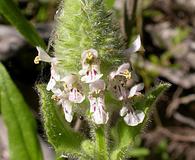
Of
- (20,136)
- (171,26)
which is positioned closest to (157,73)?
(171,26)

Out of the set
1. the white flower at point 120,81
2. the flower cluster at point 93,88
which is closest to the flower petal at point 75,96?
the flower cluster at point 93,88

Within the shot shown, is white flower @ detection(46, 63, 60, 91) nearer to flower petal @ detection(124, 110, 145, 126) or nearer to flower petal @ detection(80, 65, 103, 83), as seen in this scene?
flower petal @ detection(80, 65, 103, 83)

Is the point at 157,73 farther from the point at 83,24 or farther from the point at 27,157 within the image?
the point at 83,24

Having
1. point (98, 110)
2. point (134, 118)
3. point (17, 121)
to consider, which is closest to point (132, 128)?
point (134, 118)

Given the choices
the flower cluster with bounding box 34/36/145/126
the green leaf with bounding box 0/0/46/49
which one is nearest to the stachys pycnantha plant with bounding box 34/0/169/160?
the flower cluster with bounding box 34/36/145/126

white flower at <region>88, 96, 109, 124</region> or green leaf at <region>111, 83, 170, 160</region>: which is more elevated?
white flower at <region>88, 96, 109, 124</region>

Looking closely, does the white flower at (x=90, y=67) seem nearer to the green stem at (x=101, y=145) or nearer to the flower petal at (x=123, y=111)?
the flower petal at (x=123, y=111)

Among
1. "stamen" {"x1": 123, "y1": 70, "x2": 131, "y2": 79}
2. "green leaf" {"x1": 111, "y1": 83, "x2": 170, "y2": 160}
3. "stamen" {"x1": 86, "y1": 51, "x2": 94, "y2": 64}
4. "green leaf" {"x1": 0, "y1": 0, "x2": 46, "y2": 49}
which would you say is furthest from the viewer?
"green leaf" {"x1": 0, "y1": 0, "x2": 46, "y2": 49}
